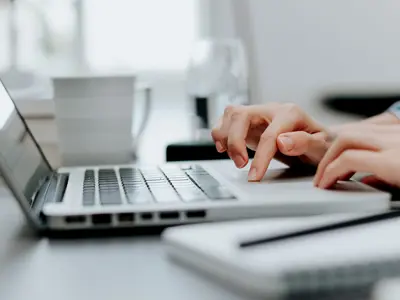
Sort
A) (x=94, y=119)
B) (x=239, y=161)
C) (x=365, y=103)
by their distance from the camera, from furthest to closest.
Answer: (x=365, y=103) → (x=94, y=119) → (x=239, y=161)

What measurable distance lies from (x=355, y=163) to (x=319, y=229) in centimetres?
21

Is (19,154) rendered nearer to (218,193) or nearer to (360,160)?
(218,193)

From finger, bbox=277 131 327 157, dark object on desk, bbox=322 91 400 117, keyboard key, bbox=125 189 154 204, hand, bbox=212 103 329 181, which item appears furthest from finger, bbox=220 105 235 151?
dark object on desk, bbox=322 91 400 117

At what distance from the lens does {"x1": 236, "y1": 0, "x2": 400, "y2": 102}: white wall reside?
2010 millimetres

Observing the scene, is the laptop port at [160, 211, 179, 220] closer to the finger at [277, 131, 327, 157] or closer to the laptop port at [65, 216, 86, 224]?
the laptop port at [65, 216, 86, 224]

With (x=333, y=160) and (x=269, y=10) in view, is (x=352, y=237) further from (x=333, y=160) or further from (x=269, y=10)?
(x=269, y=10)

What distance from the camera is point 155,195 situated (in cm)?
65

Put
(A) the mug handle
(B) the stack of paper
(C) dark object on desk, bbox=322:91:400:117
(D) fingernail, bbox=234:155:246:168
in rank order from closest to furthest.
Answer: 1. (D) fingernail, bbox=234:155:246:168
2. (B) the stack of paper
3. (A) the mug handle
4. (C) dark object on desk, bbox=322:91:400:117

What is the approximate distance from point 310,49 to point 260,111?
121cm

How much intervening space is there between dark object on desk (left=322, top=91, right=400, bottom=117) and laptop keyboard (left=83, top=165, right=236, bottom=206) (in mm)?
873

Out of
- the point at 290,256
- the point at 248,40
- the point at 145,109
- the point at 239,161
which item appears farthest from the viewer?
the point at 248,40

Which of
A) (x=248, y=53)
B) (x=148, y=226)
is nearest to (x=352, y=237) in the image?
(x=148, y=226)

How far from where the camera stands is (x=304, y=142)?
78 cm

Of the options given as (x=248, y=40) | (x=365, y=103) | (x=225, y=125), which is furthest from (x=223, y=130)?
(x=248, y=40)
